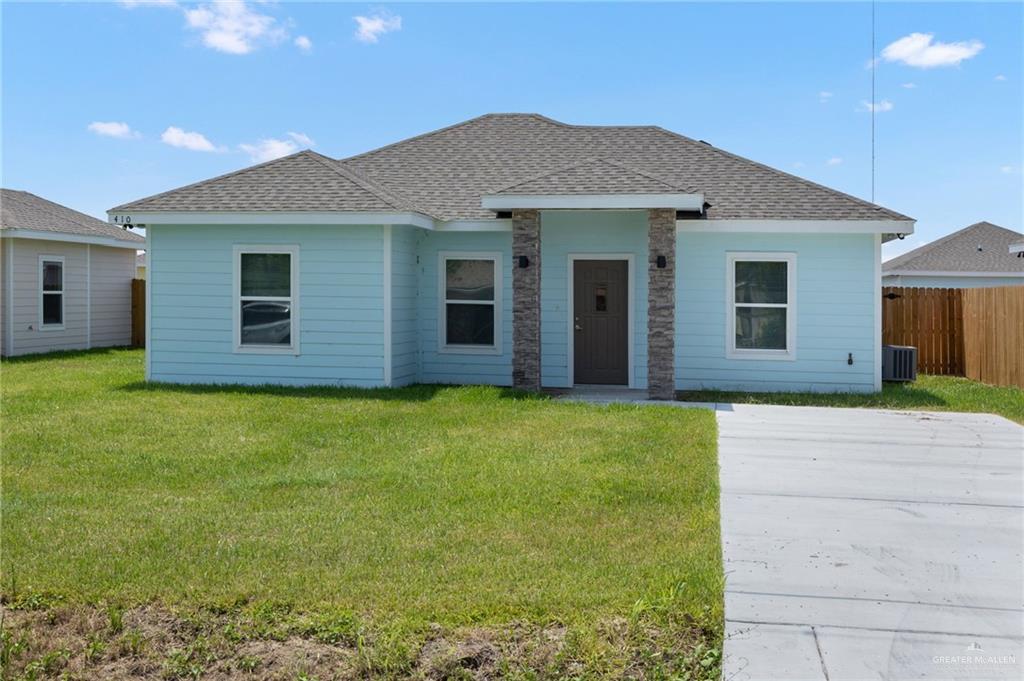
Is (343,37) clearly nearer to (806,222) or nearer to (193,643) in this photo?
(806,222)

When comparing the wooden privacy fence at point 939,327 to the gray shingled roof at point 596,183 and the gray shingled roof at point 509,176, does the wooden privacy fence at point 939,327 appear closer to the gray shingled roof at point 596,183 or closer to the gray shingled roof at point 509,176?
the gray shingled roof at point 509,176

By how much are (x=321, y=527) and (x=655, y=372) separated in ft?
24.8

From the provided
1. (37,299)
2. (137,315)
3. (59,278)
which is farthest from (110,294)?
(37,299)

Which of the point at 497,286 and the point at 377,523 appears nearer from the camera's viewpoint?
the point at 377,523

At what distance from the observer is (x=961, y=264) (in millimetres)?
27172

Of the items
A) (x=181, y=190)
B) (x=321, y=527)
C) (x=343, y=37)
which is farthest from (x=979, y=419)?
(x=181, y=190)

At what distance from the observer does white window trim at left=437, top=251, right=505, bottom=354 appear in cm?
1448

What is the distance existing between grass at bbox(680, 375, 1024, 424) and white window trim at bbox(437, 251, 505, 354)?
3166 mm

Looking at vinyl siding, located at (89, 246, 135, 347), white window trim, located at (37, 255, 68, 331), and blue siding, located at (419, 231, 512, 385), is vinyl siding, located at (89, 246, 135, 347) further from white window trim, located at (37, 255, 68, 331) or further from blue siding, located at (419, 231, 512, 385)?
blue siding, located at (419, 231, 512, 385)

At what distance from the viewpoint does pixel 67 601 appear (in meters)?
4.80

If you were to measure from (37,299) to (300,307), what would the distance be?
985cm

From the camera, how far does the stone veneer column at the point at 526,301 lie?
12984 mm

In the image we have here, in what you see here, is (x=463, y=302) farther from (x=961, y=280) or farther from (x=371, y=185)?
(x=961, y=280)

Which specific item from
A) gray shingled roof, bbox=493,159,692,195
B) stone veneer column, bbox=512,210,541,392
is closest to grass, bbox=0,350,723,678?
stone veneer column, bbox=512,210,541,392
